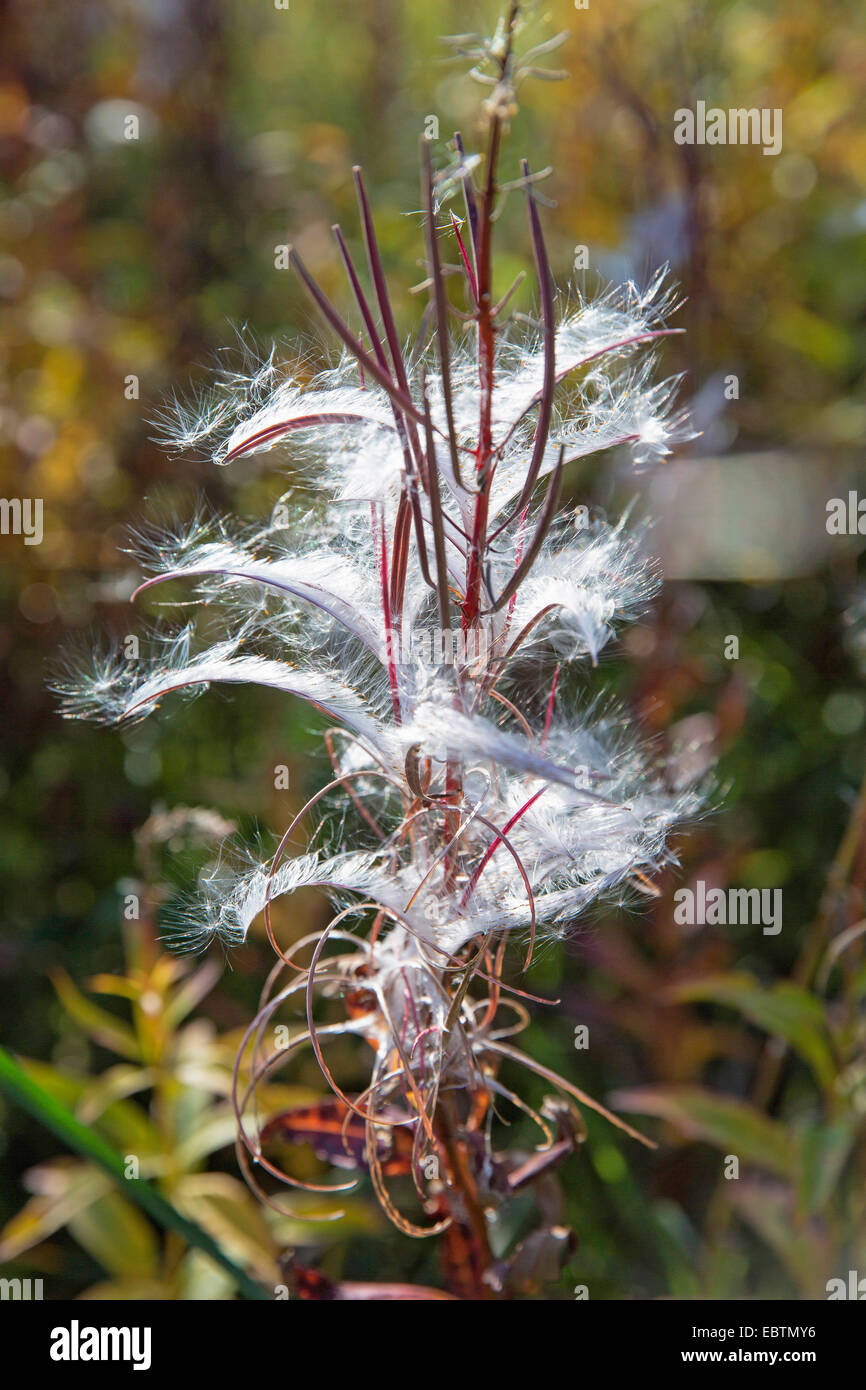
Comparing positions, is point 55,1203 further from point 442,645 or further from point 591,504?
point 591,504

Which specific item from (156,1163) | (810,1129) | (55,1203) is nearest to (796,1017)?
(810,1129)

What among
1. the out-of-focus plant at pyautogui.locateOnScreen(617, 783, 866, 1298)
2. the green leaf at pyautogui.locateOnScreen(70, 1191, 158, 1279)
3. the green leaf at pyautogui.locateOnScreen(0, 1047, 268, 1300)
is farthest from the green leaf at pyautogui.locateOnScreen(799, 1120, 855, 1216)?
the green leaf at pyautogui.locateOnScreen(70, 1191, 158, 1279)

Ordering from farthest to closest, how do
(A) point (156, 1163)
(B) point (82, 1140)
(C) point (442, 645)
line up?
(A) point (156, 1163) < (B) point (82, 1140) < (C) point (442, 645)

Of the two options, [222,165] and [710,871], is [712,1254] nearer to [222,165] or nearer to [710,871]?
[710,871]

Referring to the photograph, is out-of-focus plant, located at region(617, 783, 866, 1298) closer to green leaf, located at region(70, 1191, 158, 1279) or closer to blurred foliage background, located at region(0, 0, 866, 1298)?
blurred foliage background, located at region(0, 0, 866, 1298)

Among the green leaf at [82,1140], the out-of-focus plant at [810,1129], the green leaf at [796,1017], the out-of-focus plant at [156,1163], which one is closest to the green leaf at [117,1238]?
the out-of-focus plant at [156,1163]
